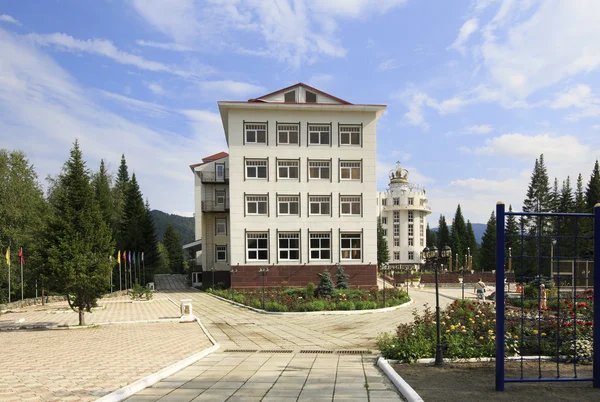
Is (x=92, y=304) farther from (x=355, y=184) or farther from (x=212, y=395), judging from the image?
(x=355, y=184)

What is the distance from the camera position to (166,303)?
29.1 m

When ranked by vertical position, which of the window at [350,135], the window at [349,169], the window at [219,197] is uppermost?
the window at [350,135]

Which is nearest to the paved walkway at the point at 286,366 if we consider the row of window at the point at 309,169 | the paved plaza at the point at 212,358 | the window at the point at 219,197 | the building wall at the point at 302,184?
the paved plaza at the point at 212,358

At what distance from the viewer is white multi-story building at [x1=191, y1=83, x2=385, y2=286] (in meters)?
32.2

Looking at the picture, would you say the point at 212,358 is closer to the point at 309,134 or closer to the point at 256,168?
the point at 256,168

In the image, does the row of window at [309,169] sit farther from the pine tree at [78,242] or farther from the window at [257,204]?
the pine tree at [78,242]

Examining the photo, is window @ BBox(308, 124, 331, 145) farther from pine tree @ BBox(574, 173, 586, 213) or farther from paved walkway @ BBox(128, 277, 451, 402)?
pine tree @ BBox(574, 173, 586, 213)

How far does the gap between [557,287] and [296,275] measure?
25101 mm

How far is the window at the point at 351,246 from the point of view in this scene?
32625 millimetres

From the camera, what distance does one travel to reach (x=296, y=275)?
3212 cm

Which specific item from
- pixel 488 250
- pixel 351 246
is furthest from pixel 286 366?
pixel 488 250

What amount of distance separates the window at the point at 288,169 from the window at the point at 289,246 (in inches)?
180

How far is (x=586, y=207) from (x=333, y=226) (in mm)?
38520

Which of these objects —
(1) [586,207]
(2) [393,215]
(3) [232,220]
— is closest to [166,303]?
(3) [232,220]
